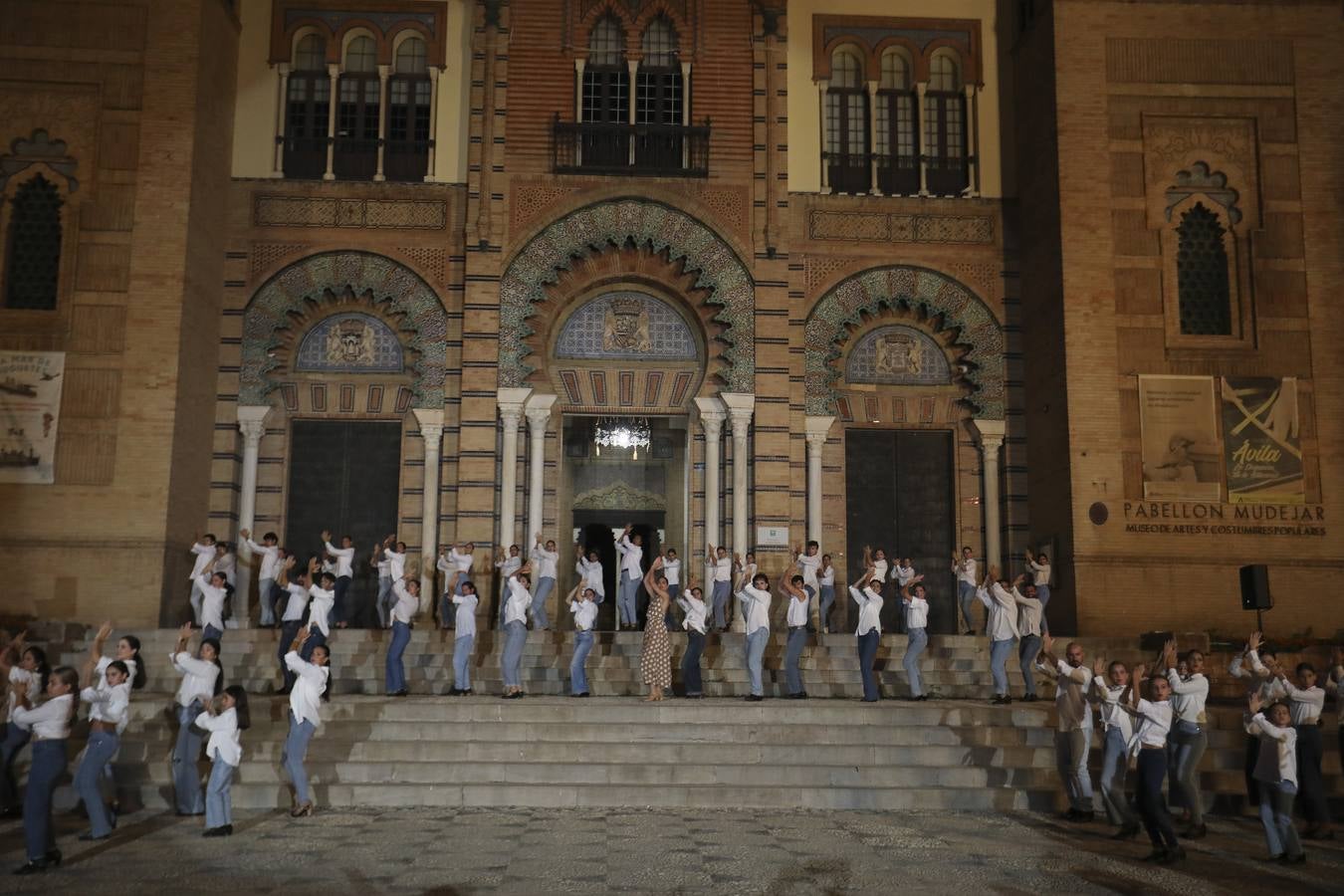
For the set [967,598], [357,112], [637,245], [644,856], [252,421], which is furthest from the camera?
[357,112]

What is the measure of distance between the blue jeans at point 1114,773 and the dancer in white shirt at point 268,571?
981 centimetres

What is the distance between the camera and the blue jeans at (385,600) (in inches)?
615

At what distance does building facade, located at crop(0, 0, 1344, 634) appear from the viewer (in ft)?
52.3

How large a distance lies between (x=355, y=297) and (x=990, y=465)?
9.37m

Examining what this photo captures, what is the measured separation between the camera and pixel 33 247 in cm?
1614

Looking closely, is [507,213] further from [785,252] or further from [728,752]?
[728,752]

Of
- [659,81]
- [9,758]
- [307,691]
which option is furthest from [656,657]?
[659,81]

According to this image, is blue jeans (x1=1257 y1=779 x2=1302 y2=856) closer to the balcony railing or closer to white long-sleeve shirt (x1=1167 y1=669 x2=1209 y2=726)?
white long-sleeve shirt (x1=1167 y1=669 x2=1209 y2=726)

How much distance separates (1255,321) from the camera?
54.0 feet

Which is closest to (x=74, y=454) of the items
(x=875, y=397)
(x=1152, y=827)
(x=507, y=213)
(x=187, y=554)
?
(x=187, y=554)

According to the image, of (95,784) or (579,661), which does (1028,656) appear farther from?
(95,784)

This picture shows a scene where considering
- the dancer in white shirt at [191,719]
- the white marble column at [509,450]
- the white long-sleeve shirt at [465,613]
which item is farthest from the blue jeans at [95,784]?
the white marble column at [509,450]

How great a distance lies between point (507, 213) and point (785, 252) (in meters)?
3.99

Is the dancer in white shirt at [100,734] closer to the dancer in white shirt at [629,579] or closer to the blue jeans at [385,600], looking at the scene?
the blue jeans at [385,600]
